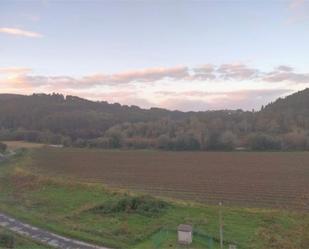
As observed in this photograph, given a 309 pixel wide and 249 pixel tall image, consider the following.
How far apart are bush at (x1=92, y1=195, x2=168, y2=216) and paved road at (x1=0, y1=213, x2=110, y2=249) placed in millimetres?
5797

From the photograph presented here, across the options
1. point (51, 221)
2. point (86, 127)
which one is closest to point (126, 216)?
point (51, 221)

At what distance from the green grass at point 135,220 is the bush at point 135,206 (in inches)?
16.8

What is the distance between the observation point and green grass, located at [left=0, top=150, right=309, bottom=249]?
25344mm

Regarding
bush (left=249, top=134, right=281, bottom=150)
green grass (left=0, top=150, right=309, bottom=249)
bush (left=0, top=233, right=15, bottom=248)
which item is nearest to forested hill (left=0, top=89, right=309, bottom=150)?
bush (left=249, top=134, right=281, bottom=150)

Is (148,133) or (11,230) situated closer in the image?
(11,230)

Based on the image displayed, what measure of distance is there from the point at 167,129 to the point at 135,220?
362 ft

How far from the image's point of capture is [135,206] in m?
33.0

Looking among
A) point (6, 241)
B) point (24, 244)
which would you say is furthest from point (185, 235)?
point (6, 241)

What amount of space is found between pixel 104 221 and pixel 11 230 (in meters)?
6.10

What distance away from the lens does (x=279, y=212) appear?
106 ft

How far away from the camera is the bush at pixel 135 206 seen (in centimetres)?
3238

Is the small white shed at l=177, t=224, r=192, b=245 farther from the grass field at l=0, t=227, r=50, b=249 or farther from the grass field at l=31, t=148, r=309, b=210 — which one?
the grass field at l=31, t=148, r=309, b=210

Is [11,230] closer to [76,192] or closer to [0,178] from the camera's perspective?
[76,192]

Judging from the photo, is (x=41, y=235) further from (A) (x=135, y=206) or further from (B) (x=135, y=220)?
(A) (x=135, y=206)
